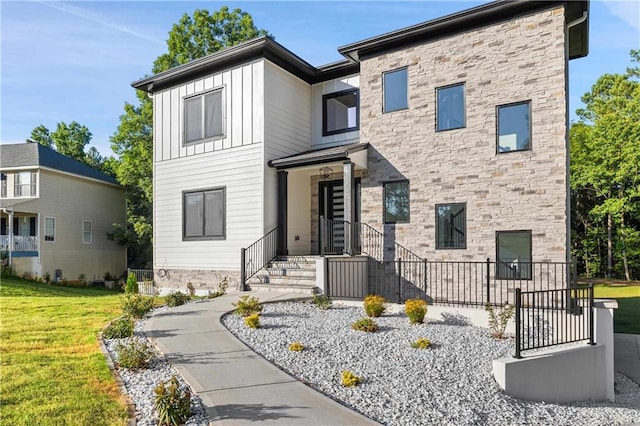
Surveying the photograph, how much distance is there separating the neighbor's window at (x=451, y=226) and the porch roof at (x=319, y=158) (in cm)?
278

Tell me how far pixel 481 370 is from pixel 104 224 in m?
27.8

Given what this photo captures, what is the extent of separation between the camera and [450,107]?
11.7 metres

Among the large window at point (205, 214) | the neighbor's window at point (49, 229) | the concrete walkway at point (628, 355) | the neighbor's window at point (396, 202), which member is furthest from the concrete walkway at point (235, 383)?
the neighbor's window at point (49, 229)

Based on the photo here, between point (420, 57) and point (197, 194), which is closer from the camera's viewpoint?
point (420, 57)

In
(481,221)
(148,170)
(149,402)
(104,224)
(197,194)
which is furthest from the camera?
(104,224)

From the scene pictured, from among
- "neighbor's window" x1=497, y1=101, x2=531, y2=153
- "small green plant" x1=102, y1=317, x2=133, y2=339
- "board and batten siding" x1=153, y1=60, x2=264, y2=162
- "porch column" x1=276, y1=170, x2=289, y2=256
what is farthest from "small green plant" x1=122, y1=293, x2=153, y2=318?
"neighbor's window" x1=497, y1=101, x2=531, y2=153

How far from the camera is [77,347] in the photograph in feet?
21.6

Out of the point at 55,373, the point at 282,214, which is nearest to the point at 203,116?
the point at 282,214

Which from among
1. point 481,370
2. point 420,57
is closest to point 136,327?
point 481,370

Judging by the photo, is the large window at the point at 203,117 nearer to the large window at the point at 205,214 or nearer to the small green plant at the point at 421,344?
the large window at the point at 205,214

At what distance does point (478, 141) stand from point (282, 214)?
19.8ft

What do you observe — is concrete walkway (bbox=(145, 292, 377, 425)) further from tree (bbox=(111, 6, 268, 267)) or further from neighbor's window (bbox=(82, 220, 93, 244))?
neighbor's window (bbox=(82, 220, 93, 244))

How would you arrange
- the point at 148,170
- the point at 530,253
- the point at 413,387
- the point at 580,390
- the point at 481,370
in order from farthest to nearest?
the point at 148,170, the point at 530,253, the point at 580,390, the point at 481,370, the point at 413,387

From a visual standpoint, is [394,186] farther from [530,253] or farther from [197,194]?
[197,194]
